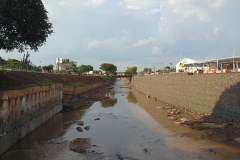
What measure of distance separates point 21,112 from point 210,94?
16.9 metres

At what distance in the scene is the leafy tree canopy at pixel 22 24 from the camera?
1308 cm

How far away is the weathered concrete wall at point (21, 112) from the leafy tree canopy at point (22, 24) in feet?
10.5

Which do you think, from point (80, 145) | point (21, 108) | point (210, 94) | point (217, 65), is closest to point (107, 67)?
point (217, 65)

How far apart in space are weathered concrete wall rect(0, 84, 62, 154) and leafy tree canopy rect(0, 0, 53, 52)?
322 centimetres

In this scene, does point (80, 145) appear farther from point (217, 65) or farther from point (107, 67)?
point (107, 67)

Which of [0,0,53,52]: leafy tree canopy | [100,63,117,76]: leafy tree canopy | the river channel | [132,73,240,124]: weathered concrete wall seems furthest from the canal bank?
[100,63,117,76]: leafy tree canopy

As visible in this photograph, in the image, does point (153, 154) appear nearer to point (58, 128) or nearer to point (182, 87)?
point (58, 128)

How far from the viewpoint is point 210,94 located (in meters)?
22.2

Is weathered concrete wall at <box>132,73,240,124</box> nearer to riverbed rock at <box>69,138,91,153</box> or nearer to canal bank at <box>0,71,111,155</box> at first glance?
riverbed rock at <box>69,138,91,153</box>

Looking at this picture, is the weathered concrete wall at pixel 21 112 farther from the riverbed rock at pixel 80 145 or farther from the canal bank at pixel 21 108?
the riverbed rock at pixel 80 145

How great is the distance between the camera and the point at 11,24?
13.7m

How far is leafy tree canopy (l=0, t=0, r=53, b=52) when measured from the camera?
13078 millimetres

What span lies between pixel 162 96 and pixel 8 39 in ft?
100

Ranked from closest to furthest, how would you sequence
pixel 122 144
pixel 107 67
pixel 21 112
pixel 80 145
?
pixel 80 145 < pixel 21 112 < pixel 122 144 < pixel 107 67
